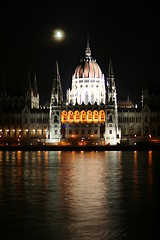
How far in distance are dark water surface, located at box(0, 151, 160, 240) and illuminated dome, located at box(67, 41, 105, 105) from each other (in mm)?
107166

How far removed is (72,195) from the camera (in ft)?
98.4

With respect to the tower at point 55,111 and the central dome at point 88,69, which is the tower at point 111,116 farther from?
the central dome at point 88,69

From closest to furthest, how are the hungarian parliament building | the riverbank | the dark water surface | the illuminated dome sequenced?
the dark water surface < the riverbank < the hungarian parliament building < the illuminated dome

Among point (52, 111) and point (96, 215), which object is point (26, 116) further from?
point (96, 215)

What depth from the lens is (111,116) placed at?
127 metres

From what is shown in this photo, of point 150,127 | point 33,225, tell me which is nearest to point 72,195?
point 33,225

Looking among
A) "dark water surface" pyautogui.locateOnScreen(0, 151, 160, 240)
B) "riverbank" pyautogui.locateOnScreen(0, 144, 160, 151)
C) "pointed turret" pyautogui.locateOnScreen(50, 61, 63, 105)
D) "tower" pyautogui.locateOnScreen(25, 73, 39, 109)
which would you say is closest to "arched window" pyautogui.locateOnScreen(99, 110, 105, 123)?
"pointed turret" pyautogui.locateOnScreen(50, 61, 63, 105)

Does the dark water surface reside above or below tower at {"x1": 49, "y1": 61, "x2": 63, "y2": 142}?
below

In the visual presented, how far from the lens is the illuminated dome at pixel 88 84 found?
149m

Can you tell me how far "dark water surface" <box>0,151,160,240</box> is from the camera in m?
20.3

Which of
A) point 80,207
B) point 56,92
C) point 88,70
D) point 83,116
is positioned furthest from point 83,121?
point 80,207

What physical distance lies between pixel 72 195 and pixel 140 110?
4066 inches

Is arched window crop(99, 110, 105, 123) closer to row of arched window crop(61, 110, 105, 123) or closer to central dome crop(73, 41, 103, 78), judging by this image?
row of arched window crop(61, 110, 105, 123)

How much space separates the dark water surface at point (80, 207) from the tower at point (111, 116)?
7907 cm
